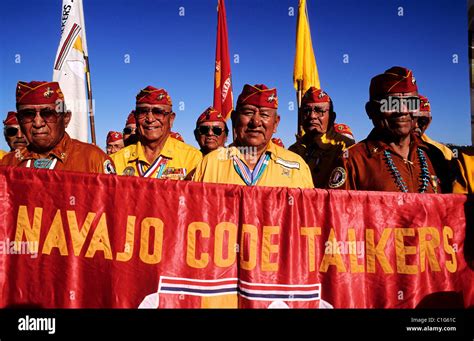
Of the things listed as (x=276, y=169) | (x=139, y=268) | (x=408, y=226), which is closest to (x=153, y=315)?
(x=139, y=268)

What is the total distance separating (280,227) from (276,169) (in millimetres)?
812

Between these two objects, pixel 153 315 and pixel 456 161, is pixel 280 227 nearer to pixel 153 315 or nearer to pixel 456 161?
pixel 153 315

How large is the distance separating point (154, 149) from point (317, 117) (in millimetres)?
2230

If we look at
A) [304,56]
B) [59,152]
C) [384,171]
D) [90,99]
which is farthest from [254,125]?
[304,56]

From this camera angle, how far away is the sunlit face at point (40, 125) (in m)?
3.73

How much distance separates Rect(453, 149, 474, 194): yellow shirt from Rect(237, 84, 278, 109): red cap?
1.74 m

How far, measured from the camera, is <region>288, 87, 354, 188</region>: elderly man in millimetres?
5590

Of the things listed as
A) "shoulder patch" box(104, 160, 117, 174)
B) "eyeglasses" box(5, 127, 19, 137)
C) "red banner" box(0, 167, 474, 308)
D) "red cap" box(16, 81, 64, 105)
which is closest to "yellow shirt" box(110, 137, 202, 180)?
"shoulder patch" box(104, 160, 117, 174)

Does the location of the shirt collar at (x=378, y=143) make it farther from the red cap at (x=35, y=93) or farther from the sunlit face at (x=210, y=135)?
the red cap at (x=35, y=93)

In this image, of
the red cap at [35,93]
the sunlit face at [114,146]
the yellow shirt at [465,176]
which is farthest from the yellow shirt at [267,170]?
the sunlit face at [114,146]

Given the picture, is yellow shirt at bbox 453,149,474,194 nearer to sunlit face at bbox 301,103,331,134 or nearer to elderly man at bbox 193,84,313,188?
elderly man at bbox 193,84,313,188

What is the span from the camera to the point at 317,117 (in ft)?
18.8

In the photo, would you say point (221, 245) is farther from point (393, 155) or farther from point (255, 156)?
point (393, 155)

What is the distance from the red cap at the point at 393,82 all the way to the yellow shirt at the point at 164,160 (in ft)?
7.23
